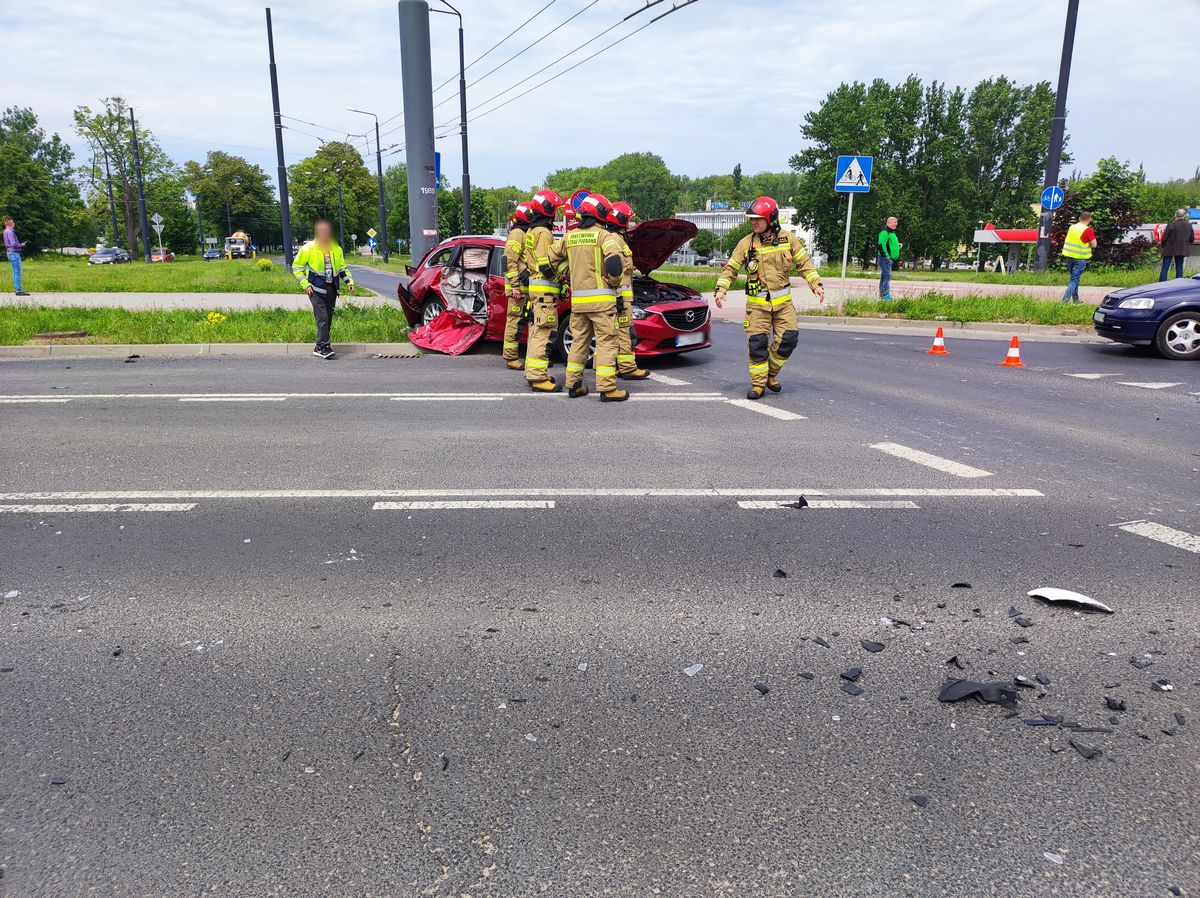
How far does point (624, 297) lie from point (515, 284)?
1955mm

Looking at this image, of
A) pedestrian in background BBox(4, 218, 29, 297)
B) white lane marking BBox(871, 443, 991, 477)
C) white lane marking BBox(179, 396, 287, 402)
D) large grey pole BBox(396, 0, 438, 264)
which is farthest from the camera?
pedestrian in background BBox(4, 218, 29, 297)

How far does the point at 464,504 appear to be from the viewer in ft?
16.4

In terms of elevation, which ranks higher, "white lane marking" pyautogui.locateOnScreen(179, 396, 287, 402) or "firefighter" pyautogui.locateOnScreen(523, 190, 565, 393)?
"firefighter" pyautogui.locateOnScreen(523, 190, 565, 393)

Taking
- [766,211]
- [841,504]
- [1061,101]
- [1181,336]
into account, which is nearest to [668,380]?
[766,211]

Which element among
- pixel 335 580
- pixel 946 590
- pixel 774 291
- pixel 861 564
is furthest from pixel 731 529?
pixel 774 291

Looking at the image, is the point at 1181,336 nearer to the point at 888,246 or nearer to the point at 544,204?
the point at 888,246

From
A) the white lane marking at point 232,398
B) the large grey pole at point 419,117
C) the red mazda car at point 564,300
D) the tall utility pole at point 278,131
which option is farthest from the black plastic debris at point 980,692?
the tall utility pole at point 278,131

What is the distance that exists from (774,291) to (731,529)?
14.2 feet

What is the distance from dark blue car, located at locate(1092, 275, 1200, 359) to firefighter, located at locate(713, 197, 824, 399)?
5786 mm

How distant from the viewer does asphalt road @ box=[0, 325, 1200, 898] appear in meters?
2.18

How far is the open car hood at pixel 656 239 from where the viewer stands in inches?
406

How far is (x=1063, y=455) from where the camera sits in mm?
6270

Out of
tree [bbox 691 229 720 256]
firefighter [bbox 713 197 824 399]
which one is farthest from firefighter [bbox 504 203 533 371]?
tree [bbox 691 229 720 256]

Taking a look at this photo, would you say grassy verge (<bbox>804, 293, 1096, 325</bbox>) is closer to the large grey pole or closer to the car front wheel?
the car front wheel
